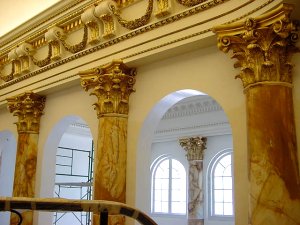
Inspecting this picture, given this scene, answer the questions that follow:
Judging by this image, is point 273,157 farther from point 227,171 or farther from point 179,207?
point 179,207

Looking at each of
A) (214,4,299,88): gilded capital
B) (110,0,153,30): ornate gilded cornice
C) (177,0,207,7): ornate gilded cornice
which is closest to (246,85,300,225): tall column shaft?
(214,4,299,88): gilded capital

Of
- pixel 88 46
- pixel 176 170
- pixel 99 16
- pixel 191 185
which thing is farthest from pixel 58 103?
pixel 176 170

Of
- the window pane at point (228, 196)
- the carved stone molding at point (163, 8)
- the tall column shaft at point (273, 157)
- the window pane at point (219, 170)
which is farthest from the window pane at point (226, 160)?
the tall column shaft at point (273, 157)

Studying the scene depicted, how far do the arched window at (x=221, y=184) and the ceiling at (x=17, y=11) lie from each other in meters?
7.17

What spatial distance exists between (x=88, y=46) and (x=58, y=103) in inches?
61.9

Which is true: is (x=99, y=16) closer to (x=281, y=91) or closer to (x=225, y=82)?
(x=225, y=82)

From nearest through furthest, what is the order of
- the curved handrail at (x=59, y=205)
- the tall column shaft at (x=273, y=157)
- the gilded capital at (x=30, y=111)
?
the curved handrail at (x=59, y=205) → the tall column shaft at (x=273, y=157) → the gilded capital at (x=30, y=111)

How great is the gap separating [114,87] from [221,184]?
762 cm

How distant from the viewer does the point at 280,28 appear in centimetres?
459

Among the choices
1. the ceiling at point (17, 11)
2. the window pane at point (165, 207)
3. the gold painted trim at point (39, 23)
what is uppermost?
the ceiling at point (17, 11)

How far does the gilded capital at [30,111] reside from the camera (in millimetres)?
8789

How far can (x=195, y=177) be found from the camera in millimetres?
13273

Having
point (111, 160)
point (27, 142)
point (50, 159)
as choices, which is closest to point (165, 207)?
point (50, 159)

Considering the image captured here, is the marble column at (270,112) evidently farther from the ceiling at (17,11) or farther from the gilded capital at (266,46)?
the ceiling at (17,11)
